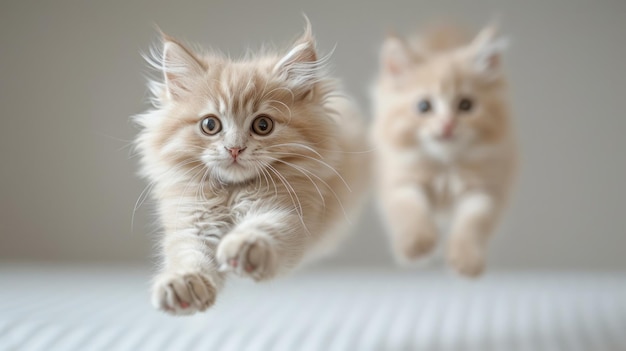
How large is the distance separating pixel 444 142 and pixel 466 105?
13 cm

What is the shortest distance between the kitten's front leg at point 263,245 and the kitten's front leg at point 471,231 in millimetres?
600

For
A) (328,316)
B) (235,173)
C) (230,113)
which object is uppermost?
(230,113)

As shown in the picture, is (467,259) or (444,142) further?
(444,142)

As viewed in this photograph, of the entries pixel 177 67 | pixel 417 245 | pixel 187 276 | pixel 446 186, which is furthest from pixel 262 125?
pixel 446 186

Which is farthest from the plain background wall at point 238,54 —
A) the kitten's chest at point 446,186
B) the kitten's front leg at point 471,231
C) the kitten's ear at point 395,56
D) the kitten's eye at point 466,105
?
the kitten's front leg at point 471,231

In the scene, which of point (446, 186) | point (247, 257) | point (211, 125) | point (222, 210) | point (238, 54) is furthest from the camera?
point (446, 186)

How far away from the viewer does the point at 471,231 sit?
5.98 feet

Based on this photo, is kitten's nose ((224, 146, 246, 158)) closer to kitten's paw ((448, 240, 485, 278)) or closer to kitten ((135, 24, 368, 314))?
kitten ((135, 24, 368, 314))

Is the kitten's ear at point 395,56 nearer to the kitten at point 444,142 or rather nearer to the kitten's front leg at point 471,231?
the kitten at point 444,142

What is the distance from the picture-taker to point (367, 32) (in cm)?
237

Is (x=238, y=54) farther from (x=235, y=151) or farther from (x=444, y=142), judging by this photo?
(x=444, y=142)

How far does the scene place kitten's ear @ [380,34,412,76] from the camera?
1783mm

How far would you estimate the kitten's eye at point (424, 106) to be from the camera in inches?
73.1

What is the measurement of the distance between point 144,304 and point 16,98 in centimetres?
85
